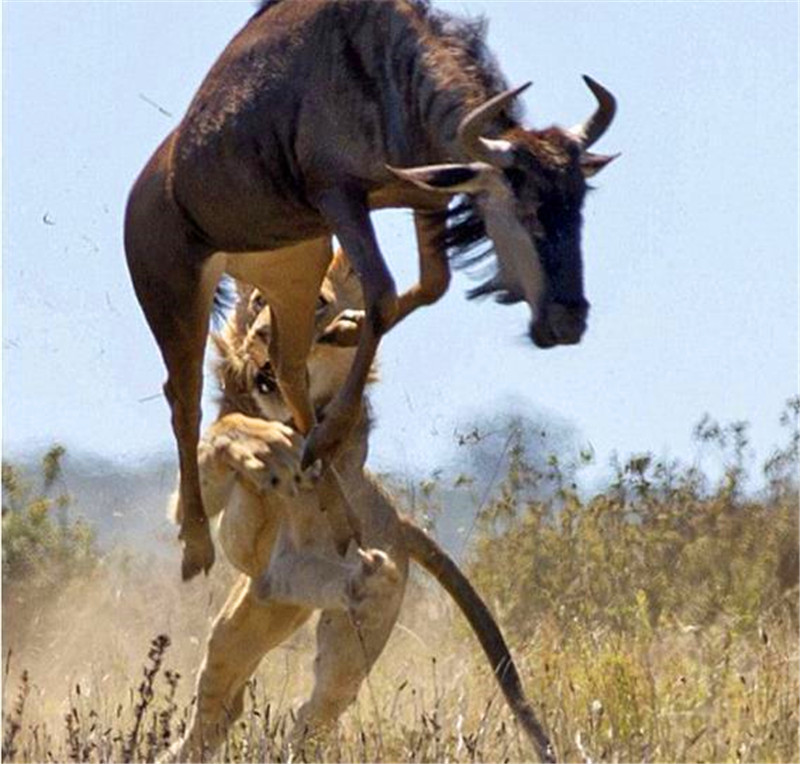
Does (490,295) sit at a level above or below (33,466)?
above

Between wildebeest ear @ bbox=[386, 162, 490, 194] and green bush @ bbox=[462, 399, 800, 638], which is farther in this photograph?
green bush @ bbox=[462, 399, 800, 638]

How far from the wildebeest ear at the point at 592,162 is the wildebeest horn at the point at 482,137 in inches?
12.8

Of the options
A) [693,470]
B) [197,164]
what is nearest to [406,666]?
[693,470]

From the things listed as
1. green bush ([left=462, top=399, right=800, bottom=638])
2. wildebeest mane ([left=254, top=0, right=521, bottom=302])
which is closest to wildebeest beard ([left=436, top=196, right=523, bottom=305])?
wildebeest mane ([left=254, top=0, right=521, bottom=302])

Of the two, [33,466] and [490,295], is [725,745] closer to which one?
[490,295]

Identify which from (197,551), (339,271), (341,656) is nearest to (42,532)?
(341,656)

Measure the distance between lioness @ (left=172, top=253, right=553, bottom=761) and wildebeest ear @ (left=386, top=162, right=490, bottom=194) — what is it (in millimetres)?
1963

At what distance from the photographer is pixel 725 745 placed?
12.0 metres

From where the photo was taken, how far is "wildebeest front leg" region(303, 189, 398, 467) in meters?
11.2

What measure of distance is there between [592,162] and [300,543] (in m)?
3.33

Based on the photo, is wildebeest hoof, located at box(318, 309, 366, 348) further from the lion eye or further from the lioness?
the lion eye

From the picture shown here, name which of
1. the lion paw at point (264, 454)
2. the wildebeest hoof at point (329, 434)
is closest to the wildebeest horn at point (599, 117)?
the wildebeest hoof at point (329, 434)

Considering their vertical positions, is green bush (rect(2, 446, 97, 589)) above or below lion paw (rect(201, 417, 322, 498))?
below

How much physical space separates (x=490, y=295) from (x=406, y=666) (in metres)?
5.50
